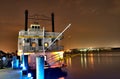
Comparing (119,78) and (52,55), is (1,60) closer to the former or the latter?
(52,55)

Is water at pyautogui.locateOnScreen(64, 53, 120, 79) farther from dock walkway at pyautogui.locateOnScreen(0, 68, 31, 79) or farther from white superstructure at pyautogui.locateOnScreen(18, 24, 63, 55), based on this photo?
dock walkway at pyautogui.locateOnScreen(0, 68, 31, 79)

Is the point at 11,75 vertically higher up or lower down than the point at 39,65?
lower down

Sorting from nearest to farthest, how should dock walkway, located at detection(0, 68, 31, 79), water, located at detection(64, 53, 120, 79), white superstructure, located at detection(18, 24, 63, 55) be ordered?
dock walkway, located at detection(0, 68, 31, 79) → white superstructure, located at detection(18, 24, 63, 55) → water, located at detection(64, 53, 120, 79)

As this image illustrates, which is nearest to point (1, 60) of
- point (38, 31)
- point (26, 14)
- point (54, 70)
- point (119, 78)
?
point (54, 70)

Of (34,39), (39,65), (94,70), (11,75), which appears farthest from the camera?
(94,70)

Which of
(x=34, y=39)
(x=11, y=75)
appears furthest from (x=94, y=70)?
(x=11, y=75)

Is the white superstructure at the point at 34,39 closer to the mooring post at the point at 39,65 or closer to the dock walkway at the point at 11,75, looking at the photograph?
the dock walkway at the point at 11,75

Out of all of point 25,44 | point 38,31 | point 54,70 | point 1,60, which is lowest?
point 54,70

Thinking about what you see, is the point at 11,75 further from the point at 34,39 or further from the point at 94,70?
the point at 94,70

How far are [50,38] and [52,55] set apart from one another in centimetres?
538

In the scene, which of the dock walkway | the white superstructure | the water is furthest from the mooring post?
the water

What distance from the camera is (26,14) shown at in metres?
40.0

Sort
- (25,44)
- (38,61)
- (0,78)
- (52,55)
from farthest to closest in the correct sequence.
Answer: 1. (25,44)
2. (52,55)
3. (0,78)
4. (38,61)

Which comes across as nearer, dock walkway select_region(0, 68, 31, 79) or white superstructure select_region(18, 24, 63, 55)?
dock walkway select_region(0, 68, 31, 79)
